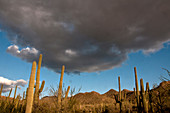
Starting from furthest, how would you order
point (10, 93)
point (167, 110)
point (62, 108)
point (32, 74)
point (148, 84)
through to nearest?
point (10, 93), point (148, 84), point (62, 108), point (167, 110), point (32, 74)

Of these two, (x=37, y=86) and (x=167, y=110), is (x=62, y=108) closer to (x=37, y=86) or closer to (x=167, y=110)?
(x=37, y=86)

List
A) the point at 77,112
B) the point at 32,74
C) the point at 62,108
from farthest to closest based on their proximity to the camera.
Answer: the point at 77,112 → the point at 62,108 → the point at 32,74

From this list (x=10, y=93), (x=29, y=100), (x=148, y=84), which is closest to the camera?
(x=29, y=100)

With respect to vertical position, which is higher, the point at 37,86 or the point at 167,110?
the point at 37,86

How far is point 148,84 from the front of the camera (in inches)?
504

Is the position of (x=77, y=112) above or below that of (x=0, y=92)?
below

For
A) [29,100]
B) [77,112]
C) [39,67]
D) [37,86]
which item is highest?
[39,67]

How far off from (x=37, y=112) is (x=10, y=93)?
10.7 metres

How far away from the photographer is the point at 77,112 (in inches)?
539

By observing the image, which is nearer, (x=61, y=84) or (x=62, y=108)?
(x=62, y=108)

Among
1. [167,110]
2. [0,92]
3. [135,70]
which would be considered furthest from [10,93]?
[167,110]

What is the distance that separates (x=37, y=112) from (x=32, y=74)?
5068 mm

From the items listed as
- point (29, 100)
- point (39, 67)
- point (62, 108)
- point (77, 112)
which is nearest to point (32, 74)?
point (29, 100)

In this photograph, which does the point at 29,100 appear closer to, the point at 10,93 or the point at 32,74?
the point at 32,74
